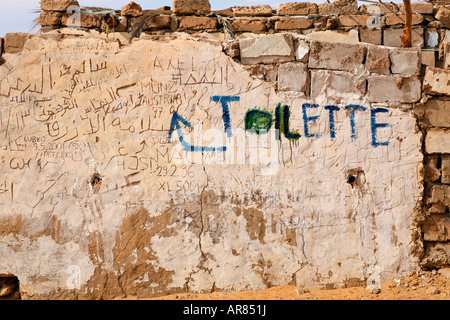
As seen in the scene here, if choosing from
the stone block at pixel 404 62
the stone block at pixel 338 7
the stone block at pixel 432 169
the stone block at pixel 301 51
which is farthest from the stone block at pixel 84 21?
the stone block at pixel 432 169

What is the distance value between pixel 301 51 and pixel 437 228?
184 cm

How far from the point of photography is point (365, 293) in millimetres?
3496

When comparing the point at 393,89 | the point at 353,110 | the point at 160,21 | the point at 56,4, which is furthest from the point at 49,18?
the point at 393,89

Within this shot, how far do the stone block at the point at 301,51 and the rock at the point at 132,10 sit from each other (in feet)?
9.88

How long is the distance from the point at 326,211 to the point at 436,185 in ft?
3.07

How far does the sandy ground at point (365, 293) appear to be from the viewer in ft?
11.2

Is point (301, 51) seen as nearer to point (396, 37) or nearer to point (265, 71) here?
point (265, 71)

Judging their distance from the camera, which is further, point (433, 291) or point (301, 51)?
point (301, 51)

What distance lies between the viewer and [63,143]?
3566 mm

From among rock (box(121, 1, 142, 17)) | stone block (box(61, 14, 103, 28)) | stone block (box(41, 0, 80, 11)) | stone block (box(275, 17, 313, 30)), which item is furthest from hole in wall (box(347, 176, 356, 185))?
stone block (box(41, 0, 80, 11))

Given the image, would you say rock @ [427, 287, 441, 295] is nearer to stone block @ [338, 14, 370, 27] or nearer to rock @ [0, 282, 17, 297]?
rock @ [0, 282, 17, 297]

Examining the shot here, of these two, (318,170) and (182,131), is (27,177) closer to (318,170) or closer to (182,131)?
(182,131)

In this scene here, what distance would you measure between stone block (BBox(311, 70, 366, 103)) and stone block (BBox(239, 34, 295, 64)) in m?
0.30

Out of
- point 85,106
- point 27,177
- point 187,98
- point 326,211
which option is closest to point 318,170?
point 326,211
